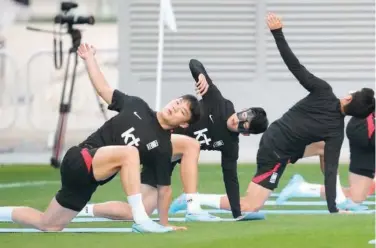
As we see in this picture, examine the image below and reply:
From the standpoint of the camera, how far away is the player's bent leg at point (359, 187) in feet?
36.7

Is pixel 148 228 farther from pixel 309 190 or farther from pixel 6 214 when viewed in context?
pixel 309 190

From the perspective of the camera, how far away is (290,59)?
9.67 meters

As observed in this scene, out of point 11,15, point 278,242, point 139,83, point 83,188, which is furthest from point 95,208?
point 139,83

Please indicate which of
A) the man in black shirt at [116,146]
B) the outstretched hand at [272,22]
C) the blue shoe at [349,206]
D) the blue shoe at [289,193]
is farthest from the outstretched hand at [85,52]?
the blue shoe at [289,193]

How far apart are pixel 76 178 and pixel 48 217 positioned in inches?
17.8

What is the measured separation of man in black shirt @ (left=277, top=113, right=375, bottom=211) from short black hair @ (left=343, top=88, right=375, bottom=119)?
119cm

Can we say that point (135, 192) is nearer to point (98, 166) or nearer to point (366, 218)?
point (98, 166)

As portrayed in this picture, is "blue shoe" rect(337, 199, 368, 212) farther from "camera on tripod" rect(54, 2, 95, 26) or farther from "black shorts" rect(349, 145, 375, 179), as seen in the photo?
"camera on tripod" rect(54, 2, 95, 26)

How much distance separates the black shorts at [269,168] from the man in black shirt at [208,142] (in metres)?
0.76

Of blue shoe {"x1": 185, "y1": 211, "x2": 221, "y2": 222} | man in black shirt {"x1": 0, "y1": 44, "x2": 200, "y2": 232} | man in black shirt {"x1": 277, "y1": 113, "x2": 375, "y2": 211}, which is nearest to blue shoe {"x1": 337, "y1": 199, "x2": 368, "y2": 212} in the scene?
man in black shirt {"x1": 277, "y1": 113, "x2": 375, "y2": 211}

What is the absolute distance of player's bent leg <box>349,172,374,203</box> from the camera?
11.2 m

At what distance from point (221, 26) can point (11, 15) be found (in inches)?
132

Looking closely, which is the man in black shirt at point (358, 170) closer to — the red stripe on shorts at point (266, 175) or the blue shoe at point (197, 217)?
the red stripe on shorts at point (266, 175)

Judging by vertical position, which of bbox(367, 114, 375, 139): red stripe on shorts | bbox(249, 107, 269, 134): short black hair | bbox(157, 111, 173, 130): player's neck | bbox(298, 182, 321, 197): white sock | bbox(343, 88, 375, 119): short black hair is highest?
bbox(157, 111, 173, 130): player's neck
